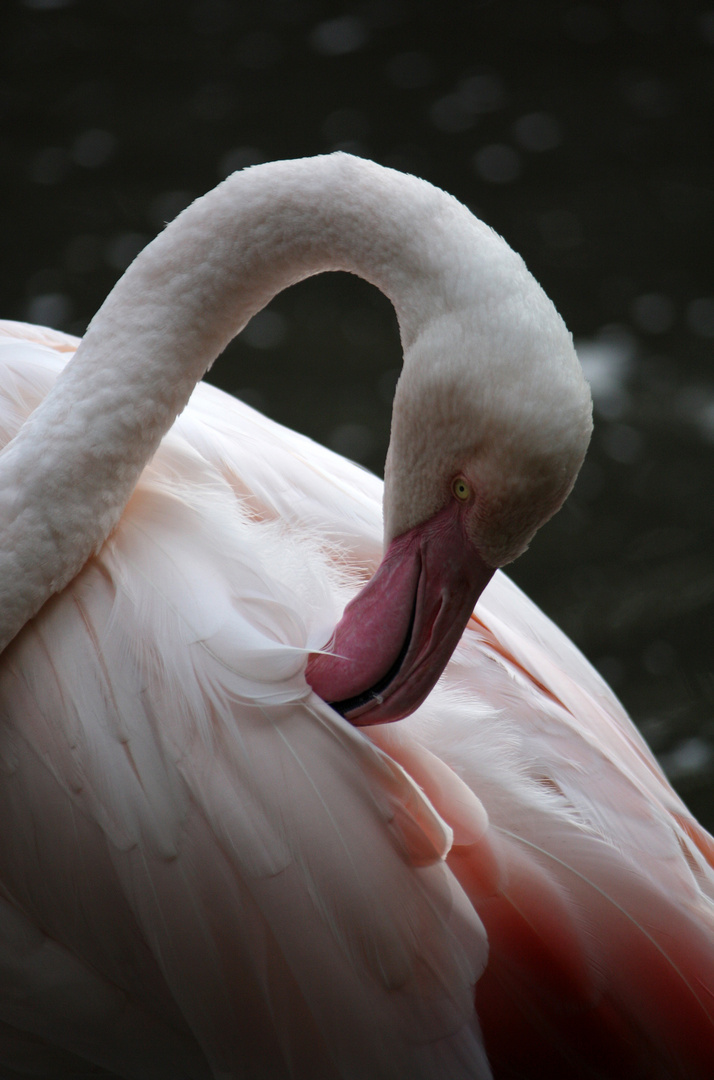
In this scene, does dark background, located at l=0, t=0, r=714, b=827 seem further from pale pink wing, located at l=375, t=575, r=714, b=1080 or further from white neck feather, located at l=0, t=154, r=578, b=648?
white neck feather, located at l=0, t=154, r=578, b=648

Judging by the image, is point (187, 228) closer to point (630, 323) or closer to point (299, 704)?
point (299, 704)

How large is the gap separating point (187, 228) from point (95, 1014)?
4.11ft

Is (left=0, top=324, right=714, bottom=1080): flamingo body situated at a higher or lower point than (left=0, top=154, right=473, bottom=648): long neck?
lower

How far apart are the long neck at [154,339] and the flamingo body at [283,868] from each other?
0.32ft

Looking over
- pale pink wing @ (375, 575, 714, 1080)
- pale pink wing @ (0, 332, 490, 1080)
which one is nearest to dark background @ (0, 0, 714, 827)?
pale pink wing @ (375, 575, 714, 1080)

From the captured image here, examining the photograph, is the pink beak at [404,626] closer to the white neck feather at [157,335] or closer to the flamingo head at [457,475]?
the flamingo head at [457,475]

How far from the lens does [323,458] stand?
2.32m

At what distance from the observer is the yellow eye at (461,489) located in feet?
5.06

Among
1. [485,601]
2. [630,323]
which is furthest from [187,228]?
[630,323]

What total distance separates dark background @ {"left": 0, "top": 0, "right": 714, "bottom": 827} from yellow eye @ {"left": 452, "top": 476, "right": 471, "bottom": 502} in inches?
77.2

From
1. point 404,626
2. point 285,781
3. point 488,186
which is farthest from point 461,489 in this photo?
point 488,186

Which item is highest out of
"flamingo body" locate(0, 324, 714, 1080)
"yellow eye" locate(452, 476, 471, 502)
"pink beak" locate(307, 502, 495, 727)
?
"yellow eye" locate(452, 476, 471, 502)

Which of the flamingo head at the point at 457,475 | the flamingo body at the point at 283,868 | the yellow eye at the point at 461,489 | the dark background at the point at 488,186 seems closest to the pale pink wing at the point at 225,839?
the flamingo body at the point at 283,868

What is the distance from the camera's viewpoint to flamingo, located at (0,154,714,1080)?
5.45 feet
